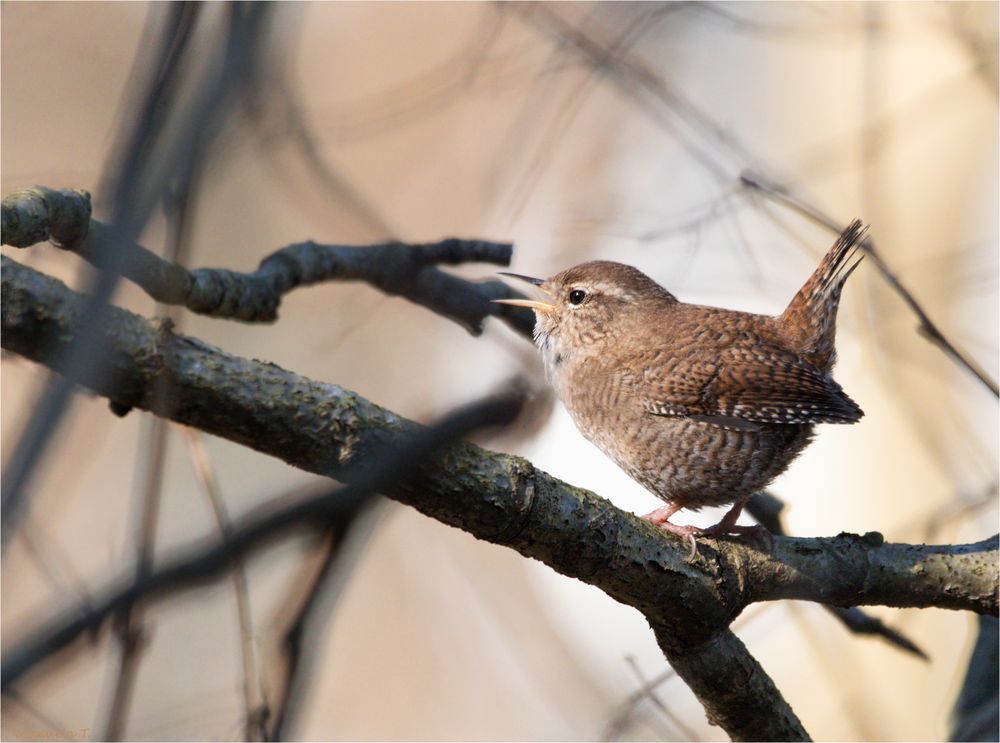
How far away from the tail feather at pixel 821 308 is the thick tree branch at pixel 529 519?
3.32ft

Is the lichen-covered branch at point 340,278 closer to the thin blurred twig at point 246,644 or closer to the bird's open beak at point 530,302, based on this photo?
the bird's open beak at point 530,302

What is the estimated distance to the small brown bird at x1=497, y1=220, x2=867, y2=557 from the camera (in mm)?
3312

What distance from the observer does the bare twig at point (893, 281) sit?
262 centimetres

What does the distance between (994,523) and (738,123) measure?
116 inches

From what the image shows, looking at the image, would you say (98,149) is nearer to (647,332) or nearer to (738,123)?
(647,332)

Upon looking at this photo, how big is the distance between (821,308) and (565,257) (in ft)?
3.79

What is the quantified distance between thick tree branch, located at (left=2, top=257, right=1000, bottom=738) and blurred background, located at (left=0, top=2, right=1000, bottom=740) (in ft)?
2.01

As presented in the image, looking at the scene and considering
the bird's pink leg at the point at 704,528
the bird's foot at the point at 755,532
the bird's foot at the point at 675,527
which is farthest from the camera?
the bird's foot at the point at 755,532

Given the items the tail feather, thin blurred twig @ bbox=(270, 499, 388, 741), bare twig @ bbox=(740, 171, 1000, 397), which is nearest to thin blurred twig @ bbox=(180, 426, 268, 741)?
thin blurred twig @ bbox=(270, 499, 388, 741)

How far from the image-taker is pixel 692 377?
11.3 feet

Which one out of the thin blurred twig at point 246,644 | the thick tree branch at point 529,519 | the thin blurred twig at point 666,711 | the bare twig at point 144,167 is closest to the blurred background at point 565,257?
the thin blurred twig at point 666,711

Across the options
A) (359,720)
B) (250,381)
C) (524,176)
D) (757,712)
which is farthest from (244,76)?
(359,720)

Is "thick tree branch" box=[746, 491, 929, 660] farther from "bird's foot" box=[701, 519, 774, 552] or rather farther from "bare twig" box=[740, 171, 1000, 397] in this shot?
"bare twig" box=[740, 171, 1000, 397]

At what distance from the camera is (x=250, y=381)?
4.98 feet
